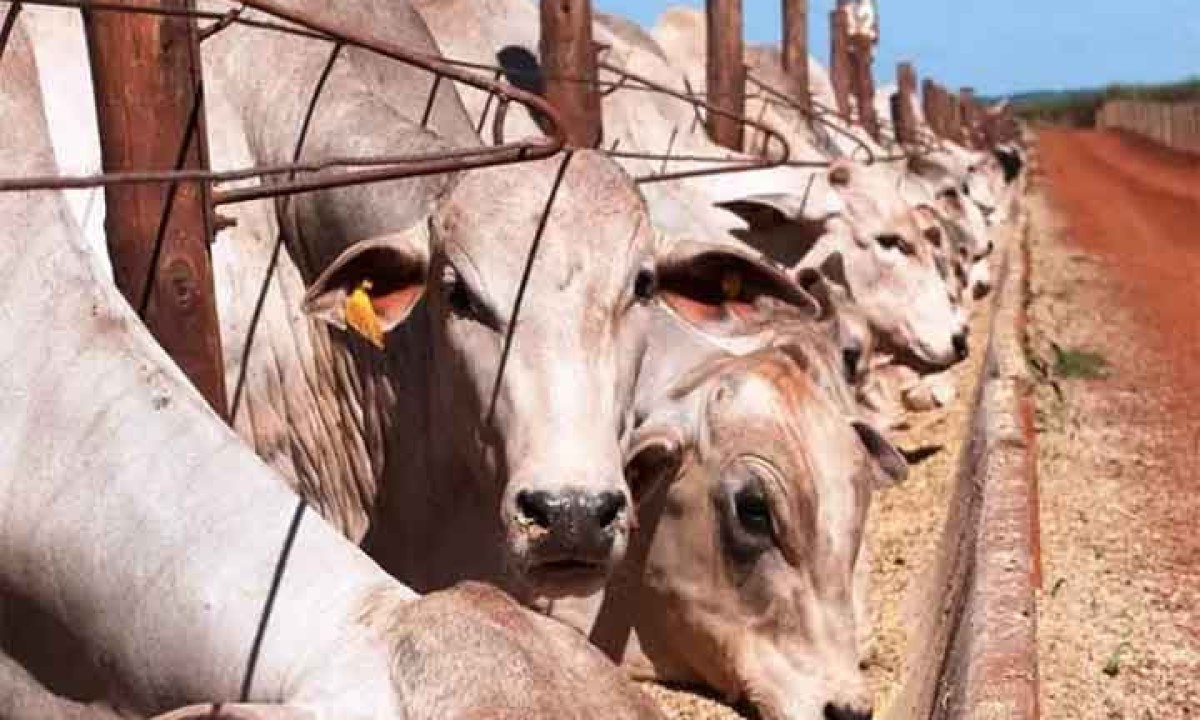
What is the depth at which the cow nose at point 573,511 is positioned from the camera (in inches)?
170

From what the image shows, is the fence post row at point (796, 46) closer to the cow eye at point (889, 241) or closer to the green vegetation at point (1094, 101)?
the cow eye at point (889, 241)

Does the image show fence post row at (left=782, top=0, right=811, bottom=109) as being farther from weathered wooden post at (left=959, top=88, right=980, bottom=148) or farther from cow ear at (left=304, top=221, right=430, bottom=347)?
weathered wooden post at (left=959, top=88, right=980, bottom=148)

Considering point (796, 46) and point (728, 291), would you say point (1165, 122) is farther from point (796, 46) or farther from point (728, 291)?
point (728, 291)

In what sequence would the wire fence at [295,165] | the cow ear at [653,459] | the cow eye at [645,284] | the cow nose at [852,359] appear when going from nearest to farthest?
the wire fence at [295,165] → the cow eye at [645,284] → the cow ear at [653,459] → the cow nose at [852,359]

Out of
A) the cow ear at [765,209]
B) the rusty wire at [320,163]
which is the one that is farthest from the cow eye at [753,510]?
the cow ear at [765,209]

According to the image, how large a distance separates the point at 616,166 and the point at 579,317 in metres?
0.55

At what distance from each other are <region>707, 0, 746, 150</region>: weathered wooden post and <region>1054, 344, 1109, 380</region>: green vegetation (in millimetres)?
4214

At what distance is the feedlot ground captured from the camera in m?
6.82

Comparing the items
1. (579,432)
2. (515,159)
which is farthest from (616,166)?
(515,159)

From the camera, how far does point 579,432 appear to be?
4.59 m

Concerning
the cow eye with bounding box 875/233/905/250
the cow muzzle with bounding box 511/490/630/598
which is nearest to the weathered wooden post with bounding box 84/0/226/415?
the cow muzzle with bounding box 511/490/630/598

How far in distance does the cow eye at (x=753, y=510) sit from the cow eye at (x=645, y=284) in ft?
2.51

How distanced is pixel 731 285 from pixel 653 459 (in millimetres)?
517

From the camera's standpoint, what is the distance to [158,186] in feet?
13.8
